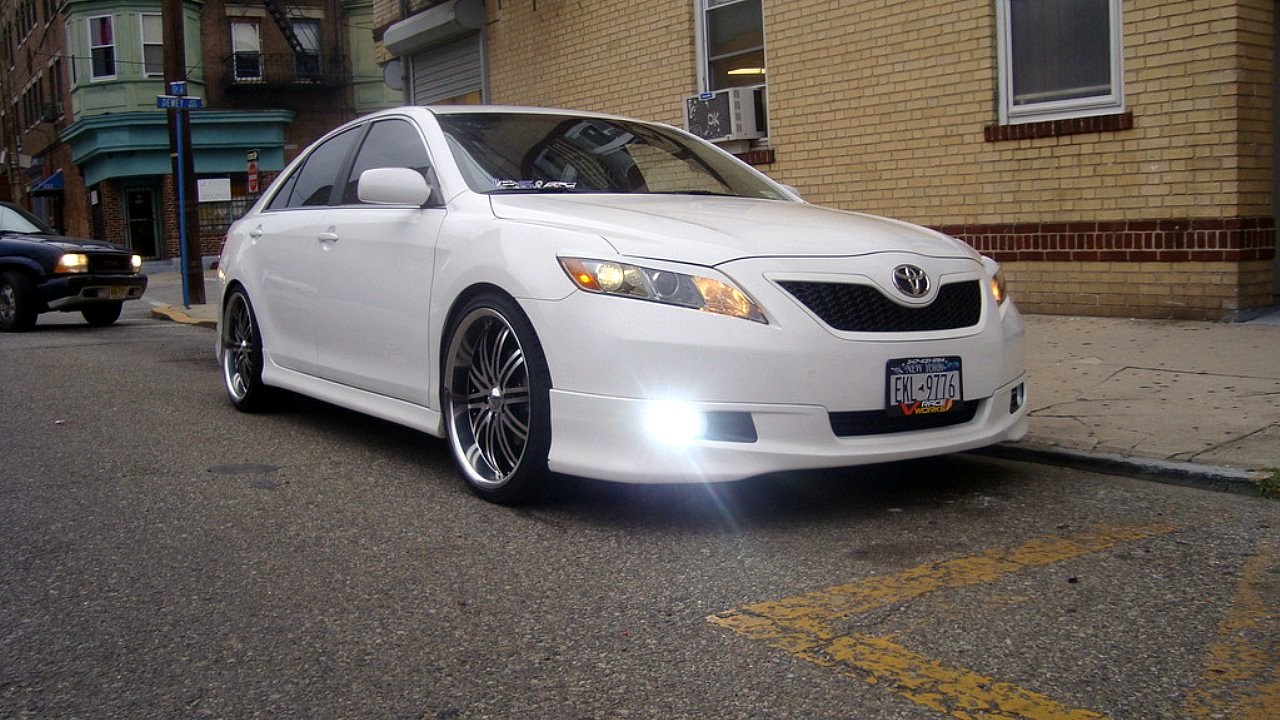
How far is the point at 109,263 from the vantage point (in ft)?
50.5

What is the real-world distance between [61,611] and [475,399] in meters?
1.81

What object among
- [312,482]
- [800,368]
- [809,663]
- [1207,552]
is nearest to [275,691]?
[809,663]

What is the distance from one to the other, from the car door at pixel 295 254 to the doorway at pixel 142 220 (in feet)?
114

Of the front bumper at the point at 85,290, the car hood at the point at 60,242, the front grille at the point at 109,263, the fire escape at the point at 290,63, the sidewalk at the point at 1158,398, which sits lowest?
the sidewalk at the point at 1158,398

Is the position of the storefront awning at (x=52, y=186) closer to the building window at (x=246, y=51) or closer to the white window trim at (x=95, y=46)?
the white window trim at (x=95, y=46)

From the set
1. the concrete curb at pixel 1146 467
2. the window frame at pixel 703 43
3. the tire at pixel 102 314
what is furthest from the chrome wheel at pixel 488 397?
the tire at pixel 102 314

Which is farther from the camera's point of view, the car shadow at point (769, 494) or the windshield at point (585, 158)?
the windshield at point (585, 158)

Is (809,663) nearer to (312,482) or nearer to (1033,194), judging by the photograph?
(312,482)

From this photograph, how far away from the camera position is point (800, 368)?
443cm

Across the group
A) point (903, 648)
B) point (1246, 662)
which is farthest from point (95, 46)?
point (1246, 662)

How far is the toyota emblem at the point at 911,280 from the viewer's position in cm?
473

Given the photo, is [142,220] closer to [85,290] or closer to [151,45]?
[151,45]

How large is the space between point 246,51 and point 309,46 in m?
1.96

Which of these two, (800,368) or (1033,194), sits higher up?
(1033,194)
